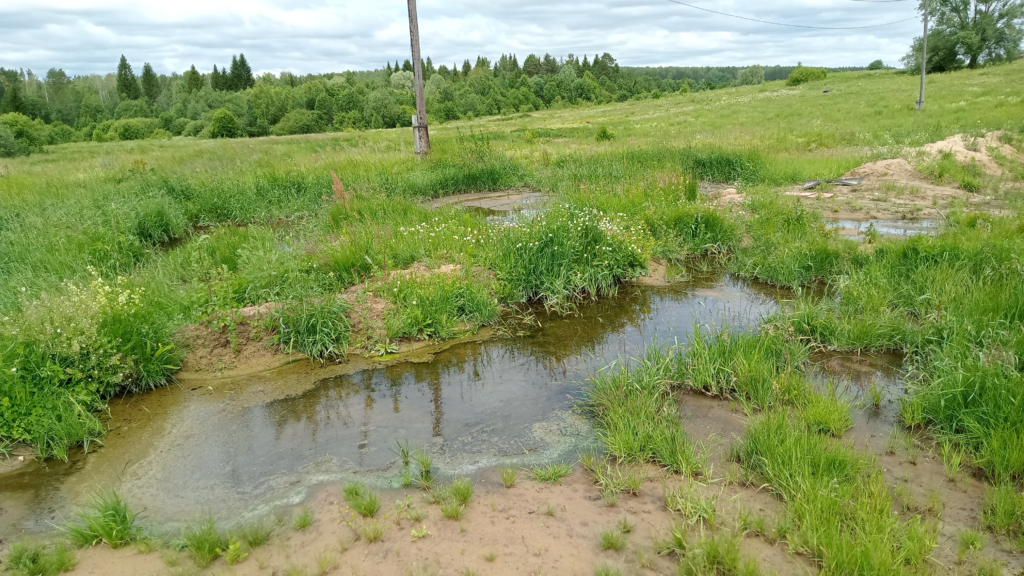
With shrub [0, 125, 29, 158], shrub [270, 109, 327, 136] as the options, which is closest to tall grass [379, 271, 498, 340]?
shrub [0, 125, 29, 158]

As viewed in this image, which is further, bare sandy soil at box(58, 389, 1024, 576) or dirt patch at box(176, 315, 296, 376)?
dirt patch at box(176, 315, 296, 376)

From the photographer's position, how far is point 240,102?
232 ft

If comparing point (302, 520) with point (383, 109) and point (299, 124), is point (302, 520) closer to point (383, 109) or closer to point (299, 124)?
point (299, 124)

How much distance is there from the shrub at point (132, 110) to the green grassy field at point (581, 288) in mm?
74294

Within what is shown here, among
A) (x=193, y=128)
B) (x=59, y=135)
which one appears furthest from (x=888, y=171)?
(x=59, y=135)

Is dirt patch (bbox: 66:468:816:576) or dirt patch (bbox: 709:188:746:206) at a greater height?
dirt patch (bbox: 709:188:746:206)

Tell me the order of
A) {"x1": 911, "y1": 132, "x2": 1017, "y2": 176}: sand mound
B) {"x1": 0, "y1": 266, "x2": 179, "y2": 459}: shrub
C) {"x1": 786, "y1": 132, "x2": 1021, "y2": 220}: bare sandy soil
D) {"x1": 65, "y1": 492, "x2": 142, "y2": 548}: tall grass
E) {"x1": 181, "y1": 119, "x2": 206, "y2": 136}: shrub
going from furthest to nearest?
{"x1": 181, "y1": 119, "x2": 206, "y2": 136}: shrub, {"x1": 911, "y1": 132, "x2": 1017, "y2": 176}: sand mound, {"x1": 786, "y1": 132, "x2": 1021, "y2": 220}: bare sandy soil, {"x1": 0, "y1": 266, "x2": 179, "y2": 459}: shrub, {"x1": 65, "y1": 492, "x2": 142, "y2": 548}: tall grass

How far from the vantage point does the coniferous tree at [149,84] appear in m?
91.5

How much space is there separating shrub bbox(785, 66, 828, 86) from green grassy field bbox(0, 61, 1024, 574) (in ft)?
188

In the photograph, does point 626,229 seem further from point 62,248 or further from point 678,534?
point 62,248

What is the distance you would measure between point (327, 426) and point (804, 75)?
72.4 meters

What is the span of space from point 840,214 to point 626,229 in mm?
5262

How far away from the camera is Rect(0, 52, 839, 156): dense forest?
59.5 metres

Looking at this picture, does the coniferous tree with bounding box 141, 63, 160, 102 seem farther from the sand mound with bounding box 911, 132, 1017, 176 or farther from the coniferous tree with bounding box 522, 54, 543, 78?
the sand mound with bounding box 911, 132, 1017, 176
